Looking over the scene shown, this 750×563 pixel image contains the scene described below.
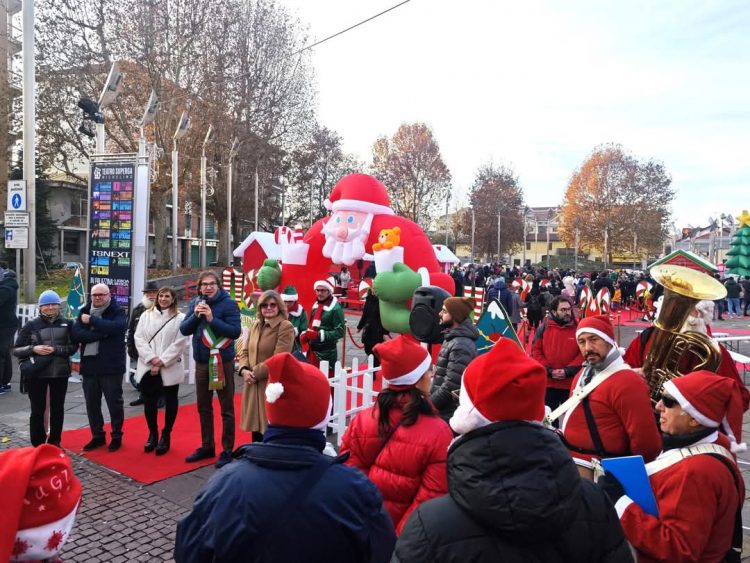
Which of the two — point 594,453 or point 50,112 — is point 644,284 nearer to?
point 594,453

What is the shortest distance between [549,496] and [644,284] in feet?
68.5

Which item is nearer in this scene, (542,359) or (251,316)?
(542,359)

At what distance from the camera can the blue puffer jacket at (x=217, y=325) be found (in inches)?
206

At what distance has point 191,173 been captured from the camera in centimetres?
2892

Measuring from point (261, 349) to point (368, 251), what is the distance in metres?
5.03

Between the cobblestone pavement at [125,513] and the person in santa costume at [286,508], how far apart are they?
7.80ft

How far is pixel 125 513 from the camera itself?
13.7 feet

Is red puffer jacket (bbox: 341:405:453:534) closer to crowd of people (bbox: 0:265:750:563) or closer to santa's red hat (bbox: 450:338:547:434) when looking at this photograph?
crowd of people (bbox: 0:265:750:563)

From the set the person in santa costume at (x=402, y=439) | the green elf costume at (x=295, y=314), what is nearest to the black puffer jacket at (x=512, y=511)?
the person in santa costume at (x=402, y=439)

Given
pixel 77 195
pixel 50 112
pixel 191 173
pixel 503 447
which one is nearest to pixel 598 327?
pixel 503 447

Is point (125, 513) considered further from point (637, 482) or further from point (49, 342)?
point (637, 482)

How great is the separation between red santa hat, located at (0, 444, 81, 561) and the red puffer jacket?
1.36m

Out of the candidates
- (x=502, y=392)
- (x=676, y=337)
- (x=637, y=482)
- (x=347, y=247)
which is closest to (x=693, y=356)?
(x=676, y=337)

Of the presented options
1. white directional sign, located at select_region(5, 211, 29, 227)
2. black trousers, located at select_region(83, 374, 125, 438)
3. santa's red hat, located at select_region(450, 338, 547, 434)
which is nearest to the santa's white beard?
black trousers, located at select_region(83, 374, 125, 438)
